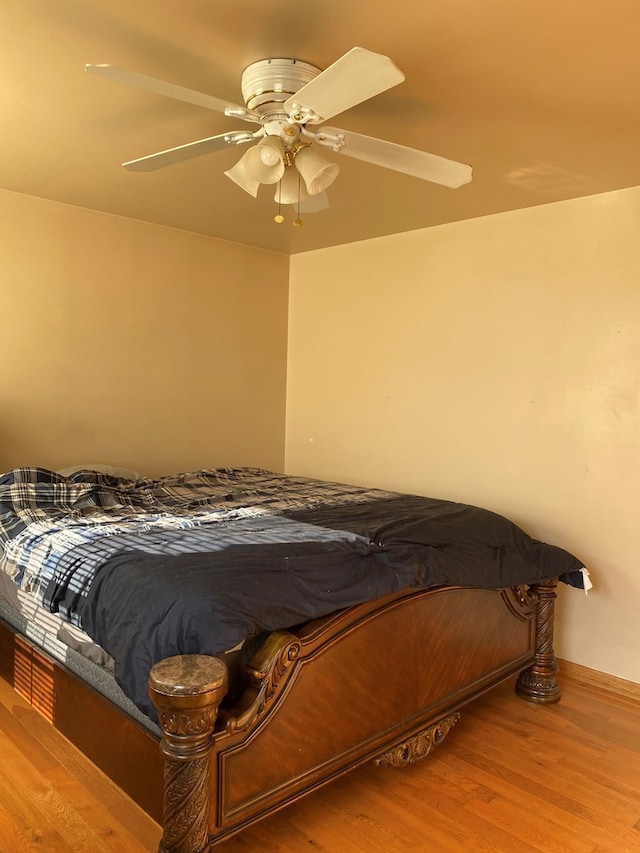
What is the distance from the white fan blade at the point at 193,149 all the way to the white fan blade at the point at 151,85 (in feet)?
0.41

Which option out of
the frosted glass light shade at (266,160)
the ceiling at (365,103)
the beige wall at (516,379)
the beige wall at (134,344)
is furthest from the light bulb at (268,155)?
the beige wall at (134,344)

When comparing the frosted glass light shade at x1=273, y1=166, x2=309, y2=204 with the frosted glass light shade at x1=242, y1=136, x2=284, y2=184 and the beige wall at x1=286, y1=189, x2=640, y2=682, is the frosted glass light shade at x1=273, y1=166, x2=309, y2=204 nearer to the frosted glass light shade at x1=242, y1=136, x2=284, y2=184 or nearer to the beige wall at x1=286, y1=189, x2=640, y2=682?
the frosted glass light shade at x1=242, y1=136, x2=284, y2=184

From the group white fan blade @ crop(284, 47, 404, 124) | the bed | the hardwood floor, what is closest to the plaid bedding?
the bed

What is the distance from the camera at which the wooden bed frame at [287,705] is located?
1.41 meters

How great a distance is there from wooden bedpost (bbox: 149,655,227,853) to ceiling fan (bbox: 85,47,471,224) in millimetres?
1404

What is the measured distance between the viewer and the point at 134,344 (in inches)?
144

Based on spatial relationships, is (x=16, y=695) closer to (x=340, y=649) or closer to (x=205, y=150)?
(x=340, y=649)

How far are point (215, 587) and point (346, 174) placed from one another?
1955 mm

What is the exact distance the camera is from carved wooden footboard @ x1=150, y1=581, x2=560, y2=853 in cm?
140

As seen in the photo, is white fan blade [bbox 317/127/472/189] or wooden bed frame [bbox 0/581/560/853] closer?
wooden bed frame [bbox 0/581/560/853]

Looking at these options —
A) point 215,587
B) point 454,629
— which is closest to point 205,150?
point 215,587

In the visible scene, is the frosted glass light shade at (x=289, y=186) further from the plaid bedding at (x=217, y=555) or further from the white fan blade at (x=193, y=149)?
the plaid bedding at (x=217, y=555)

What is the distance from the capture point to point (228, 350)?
161 inches

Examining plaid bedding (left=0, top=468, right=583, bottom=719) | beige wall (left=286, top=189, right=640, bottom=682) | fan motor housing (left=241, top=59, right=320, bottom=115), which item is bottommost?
plaid bedding (left=0, top=468, right=583, bottom=719)
